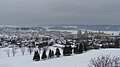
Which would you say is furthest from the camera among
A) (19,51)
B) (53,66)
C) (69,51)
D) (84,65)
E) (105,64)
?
(19,51)

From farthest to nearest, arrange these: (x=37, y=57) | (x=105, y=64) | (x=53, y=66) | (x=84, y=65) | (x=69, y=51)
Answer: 1. (x=69, y=51)
2. (x=37, y=57)
3. (x=53, y=66)
4. (x=84, y=65)
5. (x=105, y=64)

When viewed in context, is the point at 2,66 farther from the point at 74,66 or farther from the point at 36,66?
the point at 74,66

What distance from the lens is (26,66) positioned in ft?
122

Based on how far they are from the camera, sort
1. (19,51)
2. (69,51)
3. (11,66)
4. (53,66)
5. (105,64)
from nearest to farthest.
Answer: (105,64), (53,66), (11,66), (69,51), (19,51)

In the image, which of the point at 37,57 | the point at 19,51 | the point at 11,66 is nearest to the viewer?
the point at 11,66

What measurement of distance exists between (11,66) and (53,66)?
8041 millimetres

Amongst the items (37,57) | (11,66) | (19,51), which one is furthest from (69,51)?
(19,51)

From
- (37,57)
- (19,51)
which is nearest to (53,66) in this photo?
(37,57)

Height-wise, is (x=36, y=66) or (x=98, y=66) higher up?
(x=98, y=66)

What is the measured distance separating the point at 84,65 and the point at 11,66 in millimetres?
12918

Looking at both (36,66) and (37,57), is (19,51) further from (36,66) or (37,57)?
(36,66)

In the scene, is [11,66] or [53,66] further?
[11,66]

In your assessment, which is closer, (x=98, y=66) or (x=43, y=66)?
(x=98, y=66)

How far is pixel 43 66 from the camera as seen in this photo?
35844 millimetres
